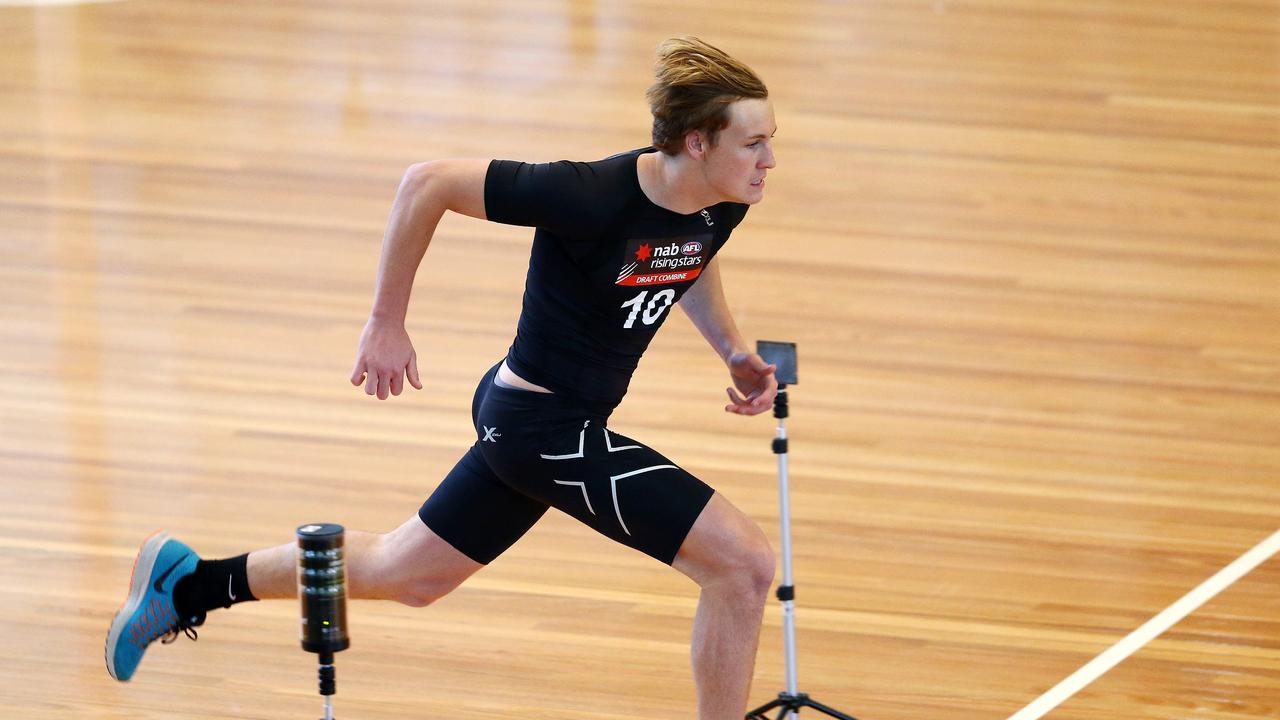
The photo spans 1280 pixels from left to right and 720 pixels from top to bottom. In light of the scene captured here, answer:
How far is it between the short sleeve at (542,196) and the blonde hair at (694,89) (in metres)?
0.19

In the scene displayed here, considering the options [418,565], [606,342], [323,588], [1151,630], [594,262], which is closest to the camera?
[323,588]

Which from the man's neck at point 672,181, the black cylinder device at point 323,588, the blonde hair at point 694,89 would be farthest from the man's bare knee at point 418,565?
the blonde hair at point 694,89

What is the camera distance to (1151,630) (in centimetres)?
470

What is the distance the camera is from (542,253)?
3641mm

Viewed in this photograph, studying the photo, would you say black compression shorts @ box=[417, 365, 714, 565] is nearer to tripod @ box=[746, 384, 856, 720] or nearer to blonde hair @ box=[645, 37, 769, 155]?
tripod @ box=[746, 384, 856, 720]

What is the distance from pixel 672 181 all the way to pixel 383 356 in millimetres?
665

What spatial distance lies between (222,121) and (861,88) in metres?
3.37

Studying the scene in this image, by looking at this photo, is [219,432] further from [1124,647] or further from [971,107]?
[971,107]

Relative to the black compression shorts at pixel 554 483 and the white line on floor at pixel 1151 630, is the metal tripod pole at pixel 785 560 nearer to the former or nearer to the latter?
the black compression shorts at pixel 554 483

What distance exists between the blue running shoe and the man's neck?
4.52ft

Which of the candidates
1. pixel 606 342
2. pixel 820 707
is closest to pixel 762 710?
pixel 820 707

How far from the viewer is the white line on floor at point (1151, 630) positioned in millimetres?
4336

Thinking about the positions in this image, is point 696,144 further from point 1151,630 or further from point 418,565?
point 1151,630

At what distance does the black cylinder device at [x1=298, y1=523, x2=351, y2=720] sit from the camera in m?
3.01
